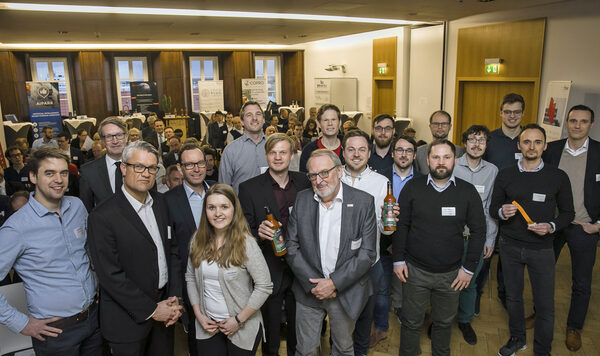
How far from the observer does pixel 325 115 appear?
12.5 feet

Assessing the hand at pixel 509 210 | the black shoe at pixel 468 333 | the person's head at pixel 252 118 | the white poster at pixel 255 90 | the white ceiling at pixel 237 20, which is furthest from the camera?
the white poster at pixel 255 90

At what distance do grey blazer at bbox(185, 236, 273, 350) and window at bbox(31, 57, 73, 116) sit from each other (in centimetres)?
1512

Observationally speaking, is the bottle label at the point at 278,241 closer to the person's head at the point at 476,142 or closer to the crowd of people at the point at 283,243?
the crowd of people at the point at 283,243

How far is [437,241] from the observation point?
2.74 metres

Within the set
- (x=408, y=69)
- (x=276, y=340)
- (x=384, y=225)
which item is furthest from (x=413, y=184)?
(x=408, y=69)

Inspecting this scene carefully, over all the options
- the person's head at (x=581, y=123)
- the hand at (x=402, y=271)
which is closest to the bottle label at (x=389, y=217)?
the hand at (x=402, y=271)

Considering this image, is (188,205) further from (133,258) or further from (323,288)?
(323,288)

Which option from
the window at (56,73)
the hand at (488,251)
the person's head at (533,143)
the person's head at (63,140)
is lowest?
the hand at (488,251)

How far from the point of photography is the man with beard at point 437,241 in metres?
2.73

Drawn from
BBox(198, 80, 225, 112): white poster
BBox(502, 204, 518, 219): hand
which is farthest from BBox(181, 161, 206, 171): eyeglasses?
BBox(198, 80, 225, 112): white poster

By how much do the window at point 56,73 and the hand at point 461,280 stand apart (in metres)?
15.8

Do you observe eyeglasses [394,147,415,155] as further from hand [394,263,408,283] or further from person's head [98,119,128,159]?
person's head [98,119,128,159]

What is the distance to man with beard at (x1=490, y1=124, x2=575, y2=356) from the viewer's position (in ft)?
9.84

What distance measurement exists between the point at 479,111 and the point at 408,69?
8.96ft
